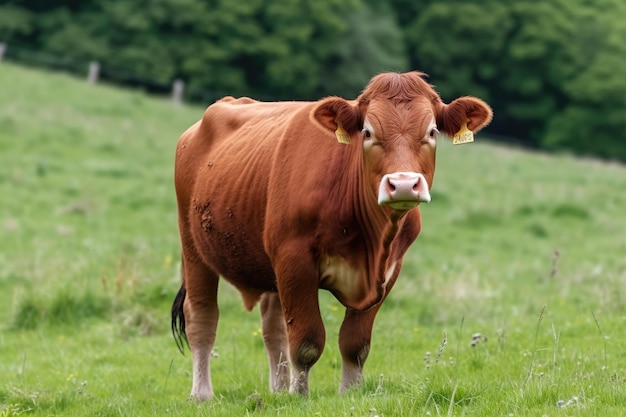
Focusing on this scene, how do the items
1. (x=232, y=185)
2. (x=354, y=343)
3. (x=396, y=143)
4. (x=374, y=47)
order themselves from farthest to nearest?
(x=374, y=47) < (x=232, y=185) < (x=354, y=343) < (x=396, y=143)

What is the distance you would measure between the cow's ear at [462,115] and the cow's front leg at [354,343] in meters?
1.29

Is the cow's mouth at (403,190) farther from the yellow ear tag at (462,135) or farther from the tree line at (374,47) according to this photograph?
the tree line at (374,47)

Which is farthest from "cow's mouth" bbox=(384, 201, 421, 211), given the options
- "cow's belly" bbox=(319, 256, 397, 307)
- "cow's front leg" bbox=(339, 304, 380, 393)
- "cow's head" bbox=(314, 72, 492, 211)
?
"cow's front leg" bbox=(339, 304, 380, 393)

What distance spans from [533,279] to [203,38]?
4051 centimetres

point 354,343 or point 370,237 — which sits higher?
point 370,237

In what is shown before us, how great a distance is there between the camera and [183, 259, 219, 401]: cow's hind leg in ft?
22.3

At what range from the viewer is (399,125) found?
502 centimetres

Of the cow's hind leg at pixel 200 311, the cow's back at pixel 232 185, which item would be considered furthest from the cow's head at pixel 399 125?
the cow's hind leg at pixel 200 311

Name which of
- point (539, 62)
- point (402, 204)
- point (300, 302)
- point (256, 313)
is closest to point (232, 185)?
point (300, 302)

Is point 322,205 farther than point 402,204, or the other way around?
point 322,205

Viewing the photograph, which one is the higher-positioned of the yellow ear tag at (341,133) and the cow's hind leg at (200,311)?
the yellow ear tag at (341,133)

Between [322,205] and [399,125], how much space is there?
768 mm

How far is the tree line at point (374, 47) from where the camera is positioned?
49.5 m

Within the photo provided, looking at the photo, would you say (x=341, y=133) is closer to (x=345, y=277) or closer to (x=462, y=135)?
(x=462, y=135)
